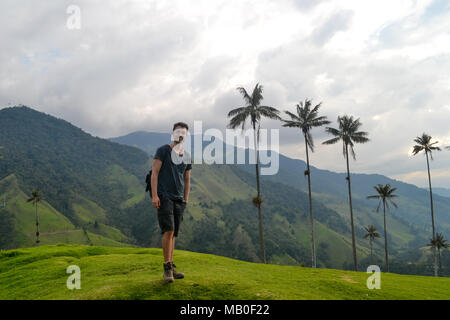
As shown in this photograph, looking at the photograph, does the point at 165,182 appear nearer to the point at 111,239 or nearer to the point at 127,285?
the point at 127,285

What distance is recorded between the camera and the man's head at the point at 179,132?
27.6 feet

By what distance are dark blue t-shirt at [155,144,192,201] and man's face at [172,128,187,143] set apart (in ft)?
1.12

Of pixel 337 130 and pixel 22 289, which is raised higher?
pixel 337 130

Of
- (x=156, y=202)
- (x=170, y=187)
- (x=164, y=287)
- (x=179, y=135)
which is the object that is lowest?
(x=164, y=287)

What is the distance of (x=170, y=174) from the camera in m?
8.03

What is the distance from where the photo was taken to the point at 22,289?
34.2 ft

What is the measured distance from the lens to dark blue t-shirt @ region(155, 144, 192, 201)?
7871 millimetres

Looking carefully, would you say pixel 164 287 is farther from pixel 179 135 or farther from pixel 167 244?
pixel 179 135

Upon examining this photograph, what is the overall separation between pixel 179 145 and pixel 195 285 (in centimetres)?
391

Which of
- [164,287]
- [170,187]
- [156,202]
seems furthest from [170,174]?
[164,287]

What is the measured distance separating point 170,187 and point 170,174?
0.37 m

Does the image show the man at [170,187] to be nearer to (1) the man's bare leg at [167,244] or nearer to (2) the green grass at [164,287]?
(1) the man's bare leg at [167,244]

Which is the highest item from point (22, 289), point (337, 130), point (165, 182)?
point (337, 130)
